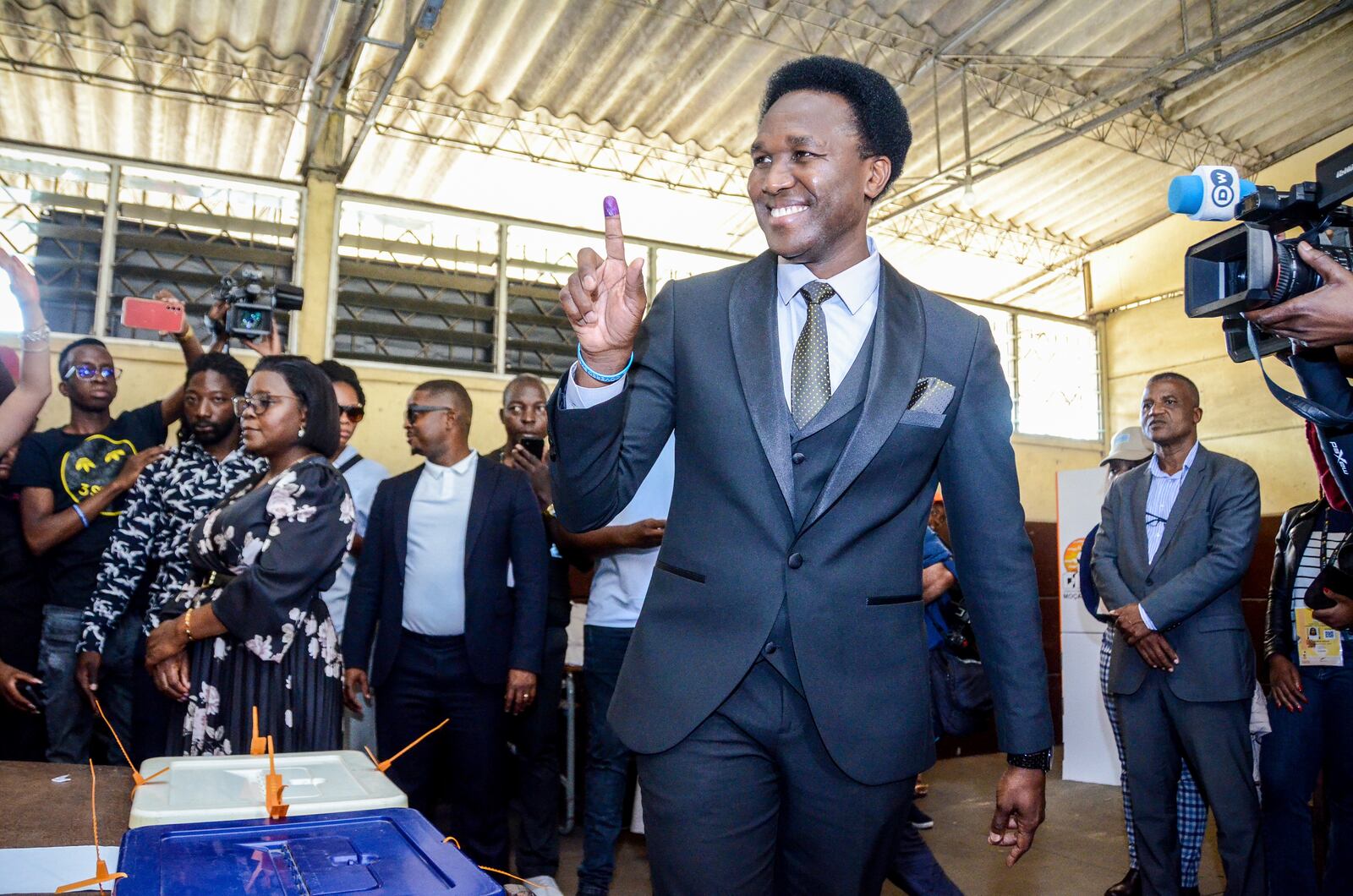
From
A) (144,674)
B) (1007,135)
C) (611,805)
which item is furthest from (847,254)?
(1007,135)

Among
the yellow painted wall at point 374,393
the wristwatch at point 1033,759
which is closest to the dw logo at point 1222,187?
the wristwatch at point 1033,759

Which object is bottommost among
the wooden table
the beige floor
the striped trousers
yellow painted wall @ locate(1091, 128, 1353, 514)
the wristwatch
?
the beige floor

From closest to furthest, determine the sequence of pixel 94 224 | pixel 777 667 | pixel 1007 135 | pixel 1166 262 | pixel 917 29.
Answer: pixel 777 667
pixel 917 29
pixel 94 224
pixel 1007 135
pixel 1166 262

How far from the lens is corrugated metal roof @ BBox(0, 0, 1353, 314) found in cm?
771

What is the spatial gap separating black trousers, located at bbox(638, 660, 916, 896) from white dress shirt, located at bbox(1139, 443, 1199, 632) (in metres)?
2.55

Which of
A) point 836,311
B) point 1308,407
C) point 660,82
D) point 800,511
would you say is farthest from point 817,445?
point 660,82

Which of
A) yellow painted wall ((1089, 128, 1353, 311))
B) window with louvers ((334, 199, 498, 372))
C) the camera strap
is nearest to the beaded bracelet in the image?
the camera strap

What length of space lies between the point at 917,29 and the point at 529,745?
6730 mm

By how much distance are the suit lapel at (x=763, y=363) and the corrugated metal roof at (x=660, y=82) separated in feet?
20.6

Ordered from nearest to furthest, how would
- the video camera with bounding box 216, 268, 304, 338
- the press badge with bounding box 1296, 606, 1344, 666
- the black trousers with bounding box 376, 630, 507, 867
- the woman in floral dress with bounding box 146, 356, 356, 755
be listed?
1. the woman in floral dress with bounding box 146, 356, 356, 755
2. the press badge with bounding box 1296, 606, 1344, 666
3. the black trousers with bounding box 376, 630, 507, 867
4. the video camera with bounding box 216, 268, 304, 338

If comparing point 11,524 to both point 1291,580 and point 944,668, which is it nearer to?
point 944,668

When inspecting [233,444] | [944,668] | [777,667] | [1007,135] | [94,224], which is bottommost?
[944,668]

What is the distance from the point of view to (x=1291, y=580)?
11.0 ft

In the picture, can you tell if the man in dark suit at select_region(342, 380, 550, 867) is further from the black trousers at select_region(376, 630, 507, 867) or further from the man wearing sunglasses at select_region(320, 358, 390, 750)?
the man wearing sunglasses at select_region(320, 358, 390, 750)
